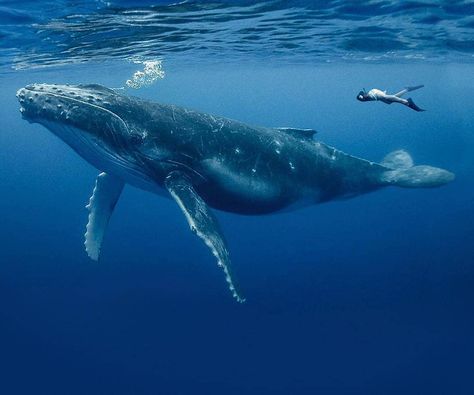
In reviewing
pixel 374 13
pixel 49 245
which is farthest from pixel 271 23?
pixel 49 245

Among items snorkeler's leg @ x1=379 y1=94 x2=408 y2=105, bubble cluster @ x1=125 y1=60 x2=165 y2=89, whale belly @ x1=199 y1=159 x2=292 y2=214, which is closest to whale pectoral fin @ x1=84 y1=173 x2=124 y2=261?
whale belly @ x1=199 y1=159 x2=292 y2=214

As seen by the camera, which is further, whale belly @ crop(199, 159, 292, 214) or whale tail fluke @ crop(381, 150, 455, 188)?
whale tail fluke @ crop(381, 150, 455, 188)

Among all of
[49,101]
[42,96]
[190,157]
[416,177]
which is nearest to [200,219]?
[190,157]

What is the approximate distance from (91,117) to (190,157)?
204 cm

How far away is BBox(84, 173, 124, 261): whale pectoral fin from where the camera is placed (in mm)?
10781

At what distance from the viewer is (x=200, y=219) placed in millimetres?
8281

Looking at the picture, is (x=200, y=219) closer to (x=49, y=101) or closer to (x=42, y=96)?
(x=49, y=101)

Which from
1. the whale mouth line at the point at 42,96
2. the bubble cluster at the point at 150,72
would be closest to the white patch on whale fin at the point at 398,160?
the whale mouth line at the point at 42,96

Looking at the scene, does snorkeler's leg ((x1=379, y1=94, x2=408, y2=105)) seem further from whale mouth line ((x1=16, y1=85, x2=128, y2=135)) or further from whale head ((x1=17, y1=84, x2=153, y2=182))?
whale mouth line ((x1=16, y1=85, x2=128, y2=135))

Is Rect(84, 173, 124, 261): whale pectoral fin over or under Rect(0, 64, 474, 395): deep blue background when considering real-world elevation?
over

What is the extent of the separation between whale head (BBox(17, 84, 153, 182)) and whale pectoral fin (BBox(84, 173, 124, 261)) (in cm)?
185

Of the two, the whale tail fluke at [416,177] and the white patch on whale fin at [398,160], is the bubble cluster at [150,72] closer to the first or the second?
the white patch on whale fin at [398,160]

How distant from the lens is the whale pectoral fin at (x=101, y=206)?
1078cm

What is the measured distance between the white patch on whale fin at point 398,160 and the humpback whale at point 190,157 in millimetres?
1647
